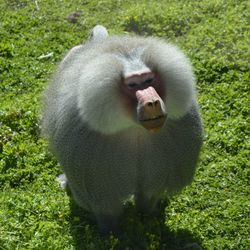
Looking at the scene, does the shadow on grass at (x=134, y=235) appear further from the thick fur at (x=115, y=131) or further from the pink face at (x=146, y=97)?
the pink face at (x=146, y=97)

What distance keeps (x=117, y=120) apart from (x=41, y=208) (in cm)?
128

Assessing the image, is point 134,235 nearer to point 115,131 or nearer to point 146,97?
point 115,131

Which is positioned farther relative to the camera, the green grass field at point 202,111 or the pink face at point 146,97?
the green grass field at point 202,111

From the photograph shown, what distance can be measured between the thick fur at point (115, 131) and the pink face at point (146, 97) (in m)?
0.04

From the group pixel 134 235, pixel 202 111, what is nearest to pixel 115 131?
pixel 134 235

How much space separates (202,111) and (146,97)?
2.09 m

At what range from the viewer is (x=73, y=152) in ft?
9.87

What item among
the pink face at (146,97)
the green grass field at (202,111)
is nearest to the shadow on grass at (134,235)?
the green grass field at (202,111)

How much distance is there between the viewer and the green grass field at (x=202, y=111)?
3582mm

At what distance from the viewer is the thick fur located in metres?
2.71

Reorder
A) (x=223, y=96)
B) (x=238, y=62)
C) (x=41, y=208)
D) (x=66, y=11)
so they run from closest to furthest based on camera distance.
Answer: (x=41, y=208)
(x=223, y=96)
(x=238, y=62)
(x=66, y=11)

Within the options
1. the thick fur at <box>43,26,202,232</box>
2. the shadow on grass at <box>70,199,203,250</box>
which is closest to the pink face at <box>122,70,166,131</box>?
the thick fur at <box>43,26,202,232</box>

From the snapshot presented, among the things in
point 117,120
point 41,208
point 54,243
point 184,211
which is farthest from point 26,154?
point 117,120

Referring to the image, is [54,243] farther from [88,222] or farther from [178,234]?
[178,234]
